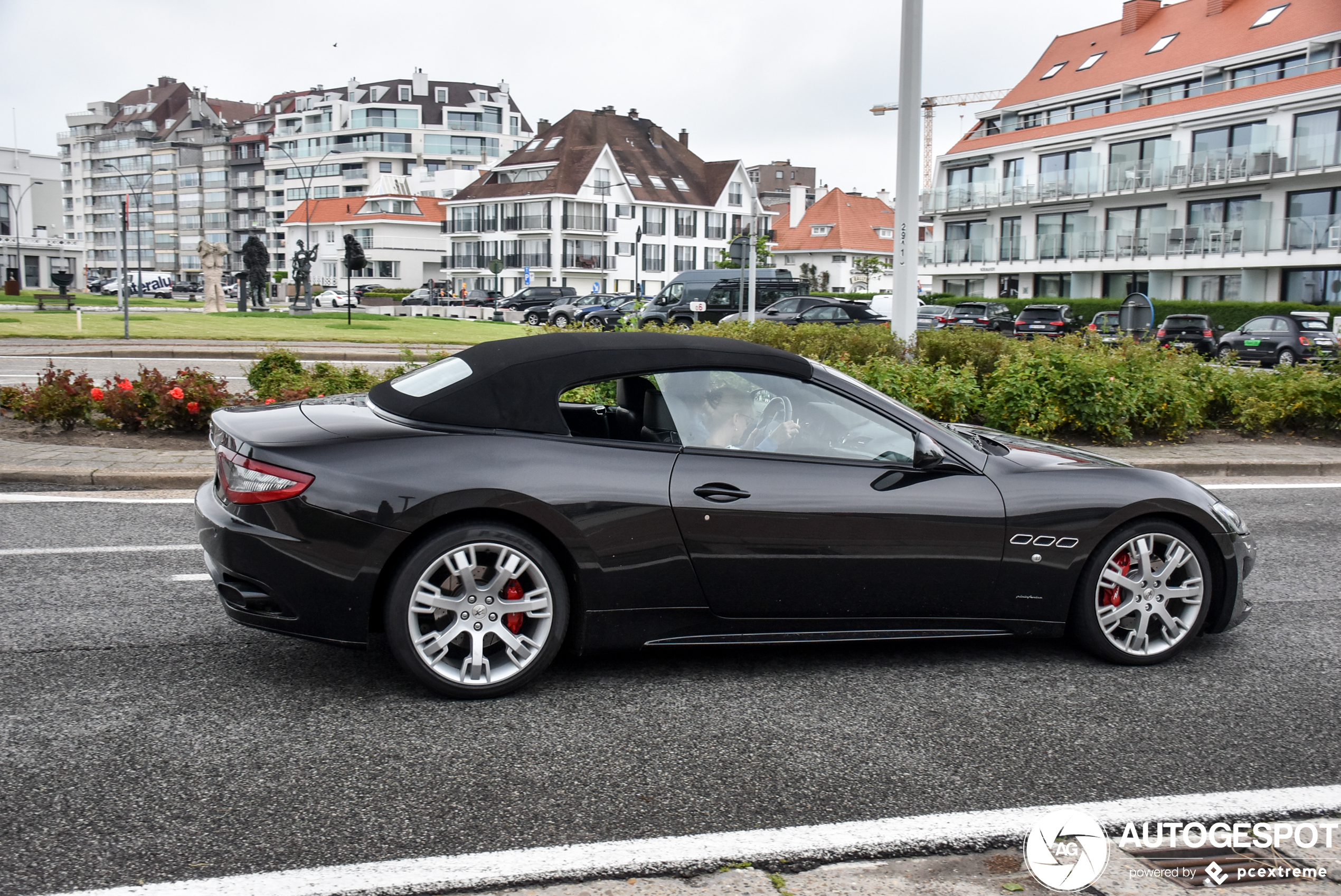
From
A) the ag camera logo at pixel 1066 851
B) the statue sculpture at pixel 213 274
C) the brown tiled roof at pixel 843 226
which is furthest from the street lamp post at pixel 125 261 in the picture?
the brown tiled roof at pixel 843 226

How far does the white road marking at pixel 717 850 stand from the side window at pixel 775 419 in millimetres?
1669

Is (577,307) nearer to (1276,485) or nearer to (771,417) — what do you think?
(1276,485)

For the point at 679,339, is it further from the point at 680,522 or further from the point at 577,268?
the point at 577,268

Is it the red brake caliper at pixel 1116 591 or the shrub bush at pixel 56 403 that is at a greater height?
the shrub bush at pixel 56 403

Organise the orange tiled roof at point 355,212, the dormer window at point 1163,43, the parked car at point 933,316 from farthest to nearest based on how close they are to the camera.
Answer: the orange tiled roof at point 355,212 < the dormer window at point 1163,43 < the parked car at point 933,316

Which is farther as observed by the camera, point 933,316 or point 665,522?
point 933,316

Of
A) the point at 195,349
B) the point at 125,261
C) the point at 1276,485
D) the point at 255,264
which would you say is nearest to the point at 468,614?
the point at 1276,485

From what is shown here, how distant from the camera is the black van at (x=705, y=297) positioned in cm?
3531

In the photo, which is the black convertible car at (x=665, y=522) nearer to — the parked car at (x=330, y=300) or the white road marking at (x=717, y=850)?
the white road marking at (x=717, y=850)

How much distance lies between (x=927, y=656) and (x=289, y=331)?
26545 mm

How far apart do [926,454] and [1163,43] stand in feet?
201

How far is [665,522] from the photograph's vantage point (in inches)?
174

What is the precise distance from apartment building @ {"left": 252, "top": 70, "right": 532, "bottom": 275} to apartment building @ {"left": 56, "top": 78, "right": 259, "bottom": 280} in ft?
43.5

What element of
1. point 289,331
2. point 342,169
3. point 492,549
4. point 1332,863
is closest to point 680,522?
point 492,549
